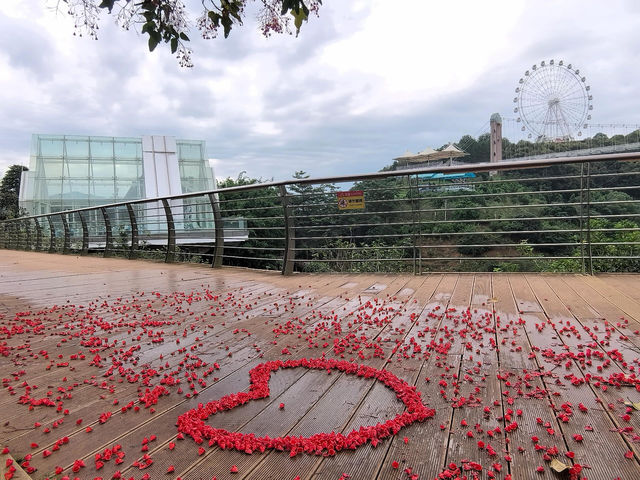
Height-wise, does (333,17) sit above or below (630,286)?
above

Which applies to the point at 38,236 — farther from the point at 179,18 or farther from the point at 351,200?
the point at 179,18

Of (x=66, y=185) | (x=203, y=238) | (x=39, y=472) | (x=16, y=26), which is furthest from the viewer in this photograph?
(x=66, y=185)

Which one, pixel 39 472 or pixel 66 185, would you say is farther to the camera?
pixel 66 185

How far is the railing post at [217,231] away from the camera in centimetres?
539

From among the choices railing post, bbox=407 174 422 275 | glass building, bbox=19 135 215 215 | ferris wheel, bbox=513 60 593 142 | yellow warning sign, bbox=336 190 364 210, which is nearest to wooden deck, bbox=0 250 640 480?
railing post, bbox=407 174 422 275

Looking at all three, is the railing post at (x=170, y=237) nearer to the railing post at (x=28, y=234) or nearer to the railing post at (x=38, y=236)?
the railing post at (x=38, y=236)

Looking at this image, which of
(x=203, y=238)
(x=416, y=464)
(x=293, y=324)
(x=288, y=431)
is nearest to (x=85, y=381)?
(x=288, y=431)

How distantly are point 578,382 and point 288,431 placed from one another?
3.74ft

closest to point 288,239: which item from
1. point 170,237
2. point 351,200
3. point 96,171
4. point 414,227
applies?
point 351,200

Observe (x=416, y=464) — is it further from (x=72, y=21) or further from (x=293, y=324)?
(x=72, y=21)

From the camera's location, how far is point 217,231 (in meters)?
5.56

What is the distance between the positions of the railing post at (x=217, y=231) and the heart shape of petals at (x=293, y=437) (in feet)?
12.9

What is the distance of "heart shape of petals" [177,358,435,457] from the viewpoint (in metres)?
1.23

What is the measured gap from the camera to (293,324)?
2.64m
